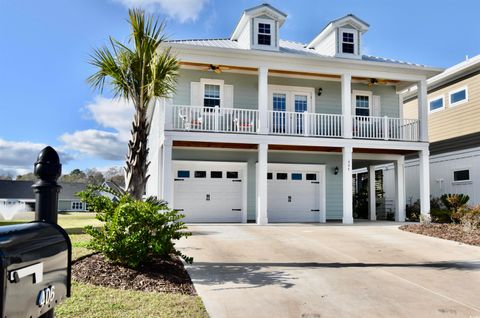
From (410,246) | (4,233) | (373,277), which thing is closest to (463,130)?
(410,246)

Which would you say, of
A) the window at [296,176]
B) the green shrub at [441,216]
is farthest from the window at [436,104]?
the window at [296,176]

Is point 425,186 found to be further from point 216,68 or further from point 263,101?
point 216,68

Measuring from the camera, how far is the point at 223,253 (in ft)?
26.4

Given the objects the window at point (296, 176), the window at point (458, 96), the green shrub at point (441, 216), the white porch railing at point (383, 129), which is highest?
the window at point (458, 96)

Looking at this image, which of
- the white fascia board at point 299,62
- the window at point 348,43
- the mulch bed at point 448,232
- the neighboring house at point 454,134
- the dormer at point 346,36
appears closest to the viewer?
the mulch bed at point 448,232

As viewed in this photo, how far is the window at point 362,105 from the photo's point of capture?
1706 cm

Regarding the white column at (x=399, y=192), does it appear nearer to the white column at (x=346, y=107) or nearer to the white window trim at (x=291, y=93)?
the white column at (x=346, y=107)

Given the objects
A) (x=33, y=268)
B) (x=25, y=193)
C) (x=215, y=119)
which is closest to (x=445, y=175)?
(x=215, y=119)

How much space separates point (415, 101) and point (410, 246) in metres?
14.0

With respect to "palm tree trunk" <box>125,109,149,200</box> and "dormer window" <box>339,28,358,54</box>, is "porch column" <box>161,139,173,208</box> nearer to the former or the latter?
"palm tree trunk" <box>125,109,149,200</box>

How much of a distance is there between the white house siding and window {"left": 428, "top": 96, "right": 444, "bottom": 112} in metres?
2.52

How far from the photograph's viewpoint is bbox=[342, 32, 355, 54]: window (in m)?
16.3

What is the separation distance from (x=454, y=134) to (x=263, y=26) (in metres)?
10.4

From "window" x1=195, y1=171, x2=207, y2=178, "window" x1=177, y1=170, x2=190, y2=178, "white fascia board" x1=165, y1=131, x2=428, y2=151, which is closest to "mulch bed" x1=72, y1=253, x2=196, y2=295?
"white fascia board" x1=165, y1=131, x2=428, y2=151
